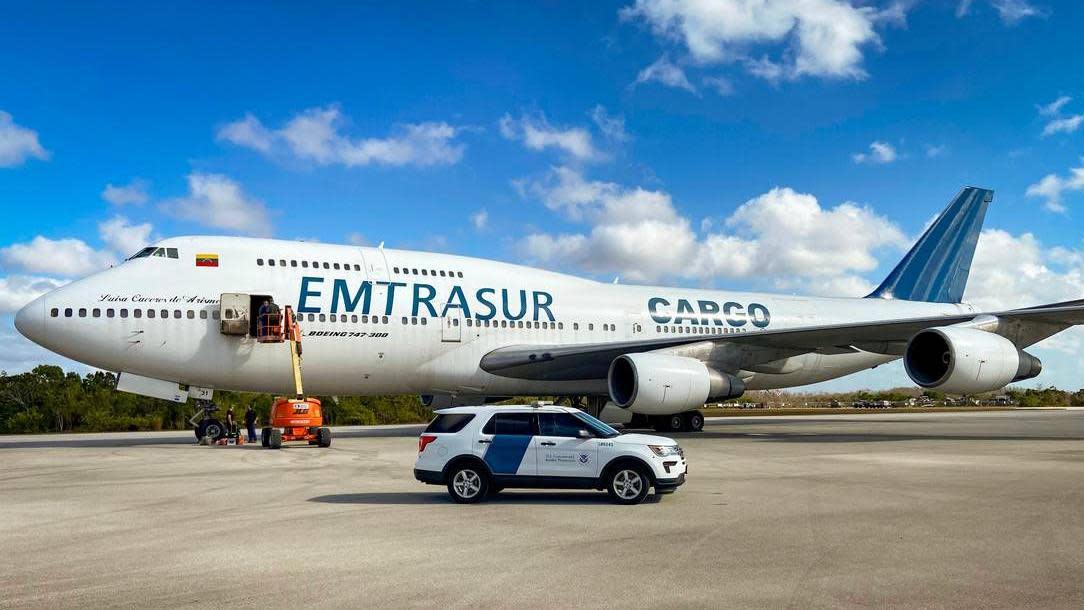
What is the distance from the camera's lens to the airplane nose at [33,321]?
19828 mm

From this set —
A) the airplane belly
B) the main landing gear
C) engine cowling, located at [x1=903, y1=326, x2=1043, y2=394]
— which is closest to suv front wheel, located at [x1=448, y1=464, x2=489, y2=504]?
engine cowling, located at [x1=903, y1=326, x2=1043, y2=394]

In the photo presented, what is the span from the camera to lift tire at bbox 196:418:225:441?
22094mm

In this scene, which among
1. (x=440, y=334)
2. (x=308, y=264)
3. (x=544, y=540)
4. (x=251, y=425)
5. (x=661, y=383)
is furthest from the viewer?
(x=440, y=334)

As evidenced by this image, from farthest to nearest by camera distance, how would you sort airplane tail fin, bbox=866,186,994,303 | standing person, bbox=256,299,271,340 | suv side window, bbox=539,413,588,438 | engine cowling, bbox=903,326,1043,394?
airplane tail fin, bbox=866,186,994,303 → engine cowling, bbox=903,326,1043,394 → standing person, bbox=256,299,271,340 → suv side window, bbox=539,413,588,438

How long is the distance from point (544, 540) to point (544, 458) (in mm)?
2601

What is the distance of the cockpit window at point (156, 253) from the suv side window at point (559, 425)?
13938mm

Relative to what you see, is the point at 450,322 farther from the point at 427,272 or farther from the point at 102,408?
the point at 102,408

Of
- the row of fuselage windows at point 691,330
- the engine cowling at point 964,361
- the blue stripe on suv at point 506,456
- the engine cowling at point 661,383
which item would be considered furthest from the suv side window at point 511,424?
the row of fuselage windows at point 691,330

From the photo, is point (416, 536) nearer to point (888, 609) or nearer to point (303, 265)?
point (888, 609)

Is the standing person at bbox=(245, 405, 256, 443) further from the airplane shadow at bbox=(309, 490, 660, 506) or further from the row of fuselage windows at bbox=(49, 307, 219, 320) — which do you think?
the airplane shadow at bbox=(309, 490, 660, 506)

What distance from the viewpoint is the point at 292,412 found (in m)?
20.4

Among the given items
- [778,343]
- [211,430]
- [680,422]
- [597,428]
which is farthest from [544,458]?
[680,422]

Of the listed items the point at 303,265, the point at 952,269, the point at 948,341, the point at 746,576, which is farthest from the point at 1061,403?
the point at 746,576

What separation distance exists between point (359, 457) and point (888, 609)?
45.0 feet
